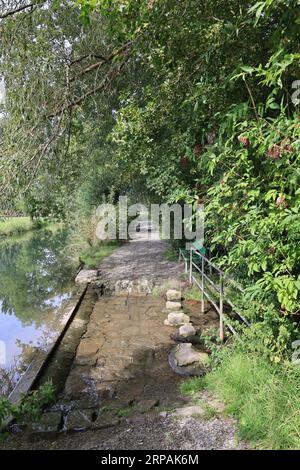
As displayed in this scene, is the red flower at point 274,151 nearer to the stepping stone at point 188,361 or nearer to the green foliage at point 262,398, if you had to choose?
the green foliage at point 262,398

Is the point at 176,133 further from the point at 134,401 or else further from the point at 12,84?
the point at 134,401

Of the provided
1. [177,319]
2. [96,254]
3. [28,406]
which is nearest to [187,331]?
[177,319]

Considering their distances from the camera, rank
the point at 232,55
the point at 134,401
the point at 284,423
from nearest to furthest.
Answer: the point at 284,423 → the point at 232,55 → the point at 134,401

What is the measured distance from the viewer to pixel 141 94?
645 cm

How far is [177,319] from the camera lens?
18.1 ft

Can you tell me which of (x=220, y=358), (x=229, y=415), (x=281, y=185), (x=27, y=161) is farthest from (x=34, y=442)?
(x=27, y=161)

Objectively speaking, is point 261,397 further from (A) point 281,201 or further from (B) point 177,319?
(B) point 177,319

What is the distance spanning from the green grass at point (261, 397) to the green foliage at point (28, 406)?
55.6 inches

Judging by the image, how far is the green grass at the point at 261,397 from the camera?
92.7 inches

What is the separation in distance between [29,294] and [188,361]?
6.23m

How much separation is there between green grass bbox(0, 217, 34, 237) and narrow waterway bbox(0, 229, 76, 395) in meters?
5.04

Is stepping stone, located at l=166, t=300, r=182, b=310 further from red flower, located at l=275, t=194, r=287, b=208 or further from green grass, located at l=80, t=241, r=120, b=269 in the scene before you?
red flower, located at l=275, t=194, r=287, b=208

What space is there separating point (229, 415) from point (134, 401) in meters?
1.05

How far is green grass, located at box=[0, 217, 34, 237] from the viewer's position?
21.9m
